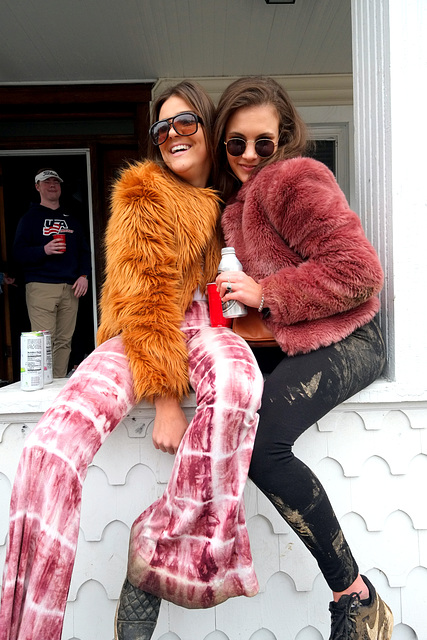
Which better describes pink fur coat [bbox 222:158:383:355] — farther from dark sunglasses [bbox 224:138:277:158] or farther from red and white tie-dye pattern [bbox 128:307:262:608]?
red and white tie-dye pattern [bbox 128:307:262:608]

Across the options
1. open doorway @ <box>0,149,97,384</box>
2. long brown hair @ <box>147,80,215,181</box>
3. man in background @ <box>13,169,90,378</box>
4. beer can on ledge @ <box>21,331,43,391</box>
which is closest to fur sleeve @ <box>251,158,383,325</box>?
long brown hair @ <box>147,80,215,181</box>

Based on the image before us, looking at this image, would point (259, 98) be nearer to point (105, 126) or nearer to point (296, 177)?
point (296, 177)

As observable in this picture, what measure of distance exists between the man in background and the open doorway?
1.18 feet

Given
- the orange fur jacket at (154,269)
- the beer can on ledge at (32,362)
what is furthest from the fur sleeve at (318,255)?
the beer can on ledge at (32,362)

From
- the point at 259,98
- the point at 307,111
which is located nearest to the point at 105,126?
the point at 307,111

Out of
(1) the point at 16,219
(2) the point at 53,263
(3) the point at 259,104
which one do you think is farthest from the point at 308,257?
(1) the point at 16,219

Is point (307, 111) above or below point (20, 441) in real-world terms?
above

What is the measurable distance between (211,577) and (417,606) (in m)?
0.94

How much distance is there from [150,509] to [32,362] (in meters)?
0.78

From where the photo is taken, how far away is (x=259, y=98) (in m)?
1.79

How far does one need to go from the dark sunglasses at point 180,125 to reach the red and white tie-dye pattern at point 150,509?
854mm

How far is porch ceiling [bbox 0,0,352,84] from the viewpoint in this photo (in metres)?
3.50

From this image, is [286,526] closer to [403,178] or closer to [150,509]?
[150,509]

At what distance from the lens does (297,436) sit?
1495 millimetres
